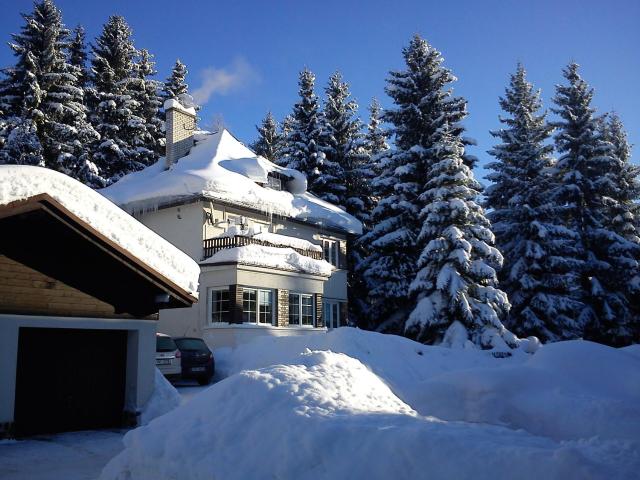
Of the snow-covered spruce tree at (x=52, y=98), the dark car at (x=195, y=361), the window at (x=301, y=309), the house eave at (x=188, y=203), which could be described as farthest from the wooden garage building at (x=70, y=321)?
the snow-covered spruce tree at (x=52, y=98)

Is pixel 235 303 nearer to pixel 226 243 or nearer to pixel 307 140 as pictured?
pixel 226 243

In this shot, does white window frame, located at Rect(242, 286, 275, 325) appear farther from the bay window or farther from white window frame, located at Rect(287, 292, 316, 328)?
white window frame, located at Rect(287, 292, 316, 328)

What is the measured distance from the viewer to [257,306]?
78.8 feet

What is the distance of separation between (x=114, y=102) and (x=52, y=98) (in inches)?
200

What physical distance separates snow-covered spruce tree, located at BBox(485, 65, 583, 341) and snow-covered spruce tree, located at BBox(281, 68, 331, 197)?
10272mm

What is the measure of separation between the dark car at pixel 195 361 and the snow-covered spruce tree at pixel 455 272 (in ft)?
32.7

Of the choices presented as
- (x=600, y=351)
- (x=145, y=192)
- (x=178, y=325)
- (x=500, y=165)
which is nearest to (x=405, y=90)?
(x=500, y=165)

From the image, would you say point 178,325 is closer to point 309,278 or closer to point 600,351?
point 309,278

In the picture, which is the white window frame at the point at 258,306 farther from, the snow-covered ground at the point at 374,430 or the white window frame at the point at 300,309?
the snow-covered ground at the point at 374,430

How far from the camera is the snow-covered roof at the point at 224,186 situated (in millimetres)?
25297

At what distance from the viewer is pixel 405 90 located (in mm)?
30078

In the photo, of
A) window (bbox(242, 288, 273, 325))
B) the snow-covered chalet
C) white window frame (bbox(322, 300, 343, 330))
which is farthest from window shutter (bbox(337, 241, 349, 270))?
window (bbox(242, 288, 273, 325))

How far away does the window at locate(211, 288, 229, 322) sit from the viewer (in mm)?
23484

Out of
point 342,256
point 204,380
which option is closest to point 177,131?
point 342,256
